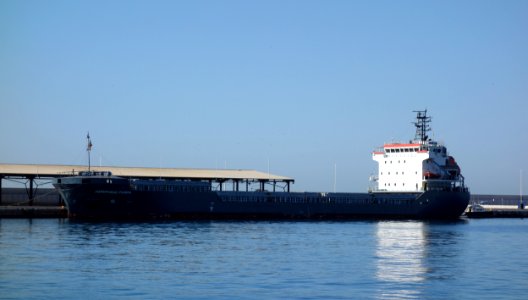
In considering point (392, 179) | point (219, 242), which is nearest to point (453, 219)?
point (392, 179)

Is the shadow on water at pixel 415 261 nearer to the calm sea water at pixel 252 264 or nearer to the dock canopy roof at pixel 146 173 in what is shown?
the calm sea water at pixel 252 264

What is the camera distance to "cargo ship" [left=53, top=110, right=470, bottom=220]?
253 feet

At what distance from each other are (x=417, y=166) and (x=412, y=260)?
50.7 metres

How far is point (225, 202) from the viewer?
281 ft

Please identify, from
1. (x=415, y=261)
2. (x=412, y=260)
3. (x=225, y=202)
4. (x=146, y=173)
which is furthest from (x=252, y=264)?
(x=146, y=173)

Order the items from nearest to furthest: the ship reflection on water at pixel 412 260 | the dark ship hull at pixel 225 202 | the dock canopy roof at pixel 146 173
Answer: the ship reflection on water at pixel 412 260, the dark ship hull at pixel 225 202, the dock canopy roof at pixel 146 173

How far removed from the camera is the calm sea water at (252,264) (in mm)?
32406

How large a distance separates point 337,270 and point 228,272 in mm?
5415

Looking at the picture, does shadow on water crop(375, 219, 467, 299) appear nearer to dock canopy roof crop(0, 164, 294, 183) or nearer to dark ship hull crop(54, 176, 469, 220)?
dark ship hull crop(54, 176, 469, 220)

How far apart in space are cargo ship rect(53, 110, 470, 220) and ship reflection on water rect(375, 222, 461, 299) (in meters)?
20.7

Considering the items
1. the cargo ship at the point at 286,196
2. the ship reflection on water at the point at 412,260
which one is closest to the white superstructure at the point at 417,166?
the cargo ship at the point at 286,196

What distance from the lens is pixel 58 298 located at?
98.7 feet

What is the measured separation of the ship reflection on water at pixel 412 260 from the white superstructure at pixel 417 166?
77.7 ft

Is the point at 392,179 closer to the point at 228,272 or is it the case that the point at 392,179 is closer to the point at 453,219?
the point at 453,219
